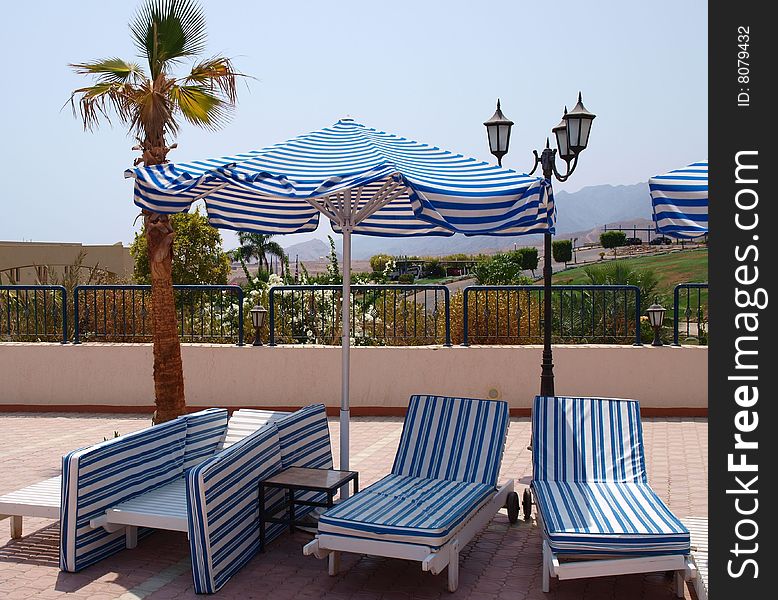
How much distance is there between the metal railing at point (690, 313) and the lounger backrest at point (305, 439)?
6.33 meters

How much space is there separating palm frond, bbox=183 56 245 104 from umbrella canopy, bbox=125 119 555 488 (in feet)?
7.90

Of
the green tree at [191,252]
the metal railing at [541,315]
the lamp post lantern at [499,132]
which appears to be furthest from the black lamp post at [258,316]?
the green tree at [191,252]

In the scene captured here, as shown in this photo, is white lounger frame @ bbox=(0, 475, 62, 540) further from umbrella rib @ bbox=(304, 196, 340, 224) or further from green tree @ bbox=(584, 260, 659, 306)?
green tree @ bbox=(584, 260, 659, 306)

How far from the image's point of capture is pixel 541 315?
1249 cm

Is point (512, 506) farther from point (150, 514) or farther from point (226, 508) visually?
point (150, 514)

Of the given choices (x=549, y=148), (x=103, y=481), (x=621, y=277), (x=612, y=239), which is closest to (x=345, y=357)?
(x=103, y=481)

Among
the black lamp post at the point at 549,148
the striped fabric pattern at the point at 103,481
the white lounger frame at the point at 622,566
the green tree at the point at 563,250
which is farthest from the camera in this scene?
the green tree at the point at 563,250

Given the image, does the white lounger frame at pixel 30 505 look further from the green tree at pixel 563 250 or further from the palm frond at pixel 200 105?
the green tree at pixel 563 250

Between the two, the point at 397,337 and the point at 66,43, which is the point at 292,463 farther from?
the point at 66,43

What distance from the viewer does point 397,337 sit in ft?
41.4

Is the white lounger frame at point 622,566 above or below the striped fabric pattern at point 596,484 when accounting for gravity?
below

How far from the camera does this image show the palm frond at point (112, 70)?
9.73 metres

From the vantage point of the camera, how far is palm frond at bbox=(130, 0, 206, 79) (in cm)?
977
